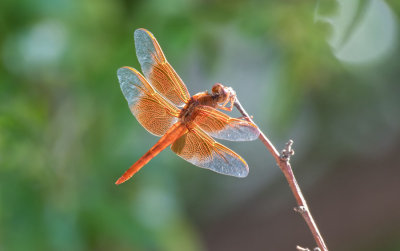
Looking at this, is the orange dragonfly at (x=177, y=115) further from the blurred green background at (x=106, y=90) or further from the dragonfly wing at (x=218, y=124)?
the blurred green background at (x=106, y=90)

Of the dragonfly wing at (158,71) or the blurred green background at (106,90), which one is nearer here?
the dragonfly wing at (158,71)

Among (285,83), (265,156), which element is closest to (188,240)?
(285,83)

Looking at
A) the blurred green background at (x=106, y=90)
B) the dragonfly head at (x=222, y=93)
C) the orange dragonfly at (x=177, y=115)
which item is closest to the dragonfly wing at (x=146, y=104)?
the orange dragonfly at (x=177, y=115)

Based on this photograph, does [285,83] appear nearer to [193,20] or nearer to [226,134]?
[193,20]

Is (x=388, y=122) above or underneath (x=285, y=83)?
above

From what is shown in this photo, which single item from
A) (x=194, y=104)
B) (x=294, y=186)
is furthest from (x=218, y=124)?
(x=294, y=186)

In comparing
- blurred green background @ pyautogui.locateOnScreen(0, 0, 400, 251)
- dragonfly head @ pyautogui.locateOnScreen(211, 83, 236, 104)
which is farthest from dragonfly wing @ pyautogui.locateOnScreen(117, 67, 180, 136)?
blurred green background @ pyautogui.locateOnScreen(0, 0, 400, 251)

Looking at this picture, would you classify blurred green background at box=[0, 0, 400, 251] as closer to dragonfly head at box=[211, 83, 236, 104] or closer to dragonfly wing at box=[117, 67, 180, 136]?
dragonfly wing at box=[117, 67, 180, 136]
